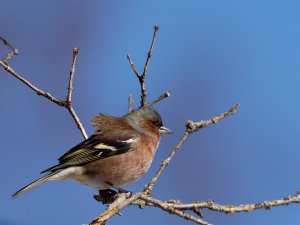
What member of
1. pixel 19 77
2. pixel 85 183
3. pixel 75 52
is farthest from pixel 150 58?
pixel 85 183

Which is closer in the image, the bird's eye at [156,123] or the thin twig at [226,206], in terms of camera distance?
the thin twig at [226,206]

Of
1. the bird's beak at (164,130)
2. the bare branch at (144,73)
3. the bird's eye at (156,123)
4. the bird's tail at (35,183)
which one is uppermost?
the bird's eye at (156,123)

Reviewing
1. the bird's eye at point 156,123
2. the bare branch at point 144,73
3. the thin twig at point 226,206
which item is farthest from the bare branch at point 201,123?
the bird's eye at point 156,123

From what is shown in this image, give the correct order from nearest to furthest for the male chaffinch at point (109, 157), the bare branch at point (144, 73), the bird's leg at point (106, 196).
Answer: the bare branch at point (144, 73)
the bird's leg at point (106, 196)
the male chaffinch at point (109, 157)

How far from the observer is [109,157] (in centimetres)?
416

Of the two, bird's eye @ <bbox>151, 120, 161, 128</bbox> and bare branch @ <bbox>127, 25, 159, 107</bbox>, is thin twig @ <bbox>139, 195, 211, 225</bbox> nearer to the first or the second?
bare branch @ <bbox>127, 25, 159, 107</bbox>

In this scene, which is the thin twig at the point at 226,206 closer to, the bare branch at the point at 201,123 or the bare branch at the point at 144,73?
the bare branch at the point at 201,123

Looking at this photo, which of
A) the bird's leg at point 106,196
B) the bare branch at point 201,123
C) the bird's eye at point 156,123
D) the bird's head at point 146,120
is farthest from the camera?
the bird's eye at point 156,123

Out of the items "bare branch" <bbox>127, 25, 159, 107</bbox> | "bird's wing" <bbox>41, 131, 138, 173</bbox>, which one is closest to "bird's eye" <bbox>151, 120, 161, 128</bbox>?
"bird's wing" <bbox>41, 131, 138, 173</bbox>

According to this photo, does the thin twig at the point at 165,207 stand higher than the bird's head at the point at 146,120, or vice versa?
the bird's head at the point at 146,120

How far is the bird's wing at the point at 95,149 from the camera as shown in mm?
3955

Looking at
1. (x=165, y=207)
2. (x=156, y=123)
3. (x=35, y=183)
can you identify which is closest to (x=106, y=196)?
(x=35, y=183)

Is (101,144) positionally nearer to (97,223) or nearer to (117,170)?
(117,170)

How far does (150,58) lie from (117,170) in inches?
43.6
